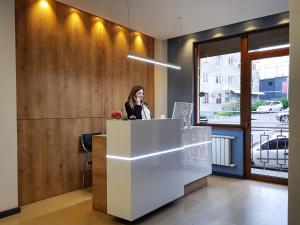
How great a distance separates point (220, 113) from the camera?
571 cm

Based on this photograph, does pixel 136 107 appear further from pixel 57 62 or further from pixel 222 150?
pixel 222 150

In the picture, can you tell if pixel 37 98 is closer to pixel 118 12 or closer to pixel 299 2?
pixel 118 12

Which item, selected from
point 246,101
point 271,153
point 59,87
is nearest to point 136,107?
point 59,87

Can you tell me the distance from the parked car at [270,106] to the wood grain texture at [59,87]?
2.97 metres

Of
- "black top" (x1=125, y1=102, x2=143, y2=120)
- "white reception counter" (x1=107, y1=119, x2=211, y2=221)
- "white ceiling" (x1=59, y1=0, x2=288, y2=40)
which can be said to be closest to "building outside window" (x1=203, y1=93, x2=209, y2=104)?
"white ceiling" (x1=59, y1=0, x2=288, y2=40)

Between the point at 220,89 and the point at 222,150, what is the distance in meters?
1.40

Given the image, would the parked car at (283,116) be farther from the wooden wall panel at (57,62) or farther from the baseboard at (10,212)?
the baseboard at (10,212)

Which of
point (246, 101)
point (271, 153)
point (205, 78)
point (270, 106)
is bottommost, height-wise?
point (271, 153)

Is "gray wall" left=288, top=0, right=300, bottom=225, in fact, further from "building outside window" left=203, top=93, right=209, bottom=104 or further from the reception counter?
"building outside window" left=203, top=93, right=209, bottom=104

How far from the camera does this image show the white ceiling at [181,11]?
419 centimetres

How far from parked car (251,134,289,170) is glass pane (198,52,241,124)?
2.39 ft

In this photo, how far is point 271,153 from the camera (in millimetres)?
5141

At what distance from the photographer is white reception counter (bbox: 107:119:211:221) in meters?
3.04

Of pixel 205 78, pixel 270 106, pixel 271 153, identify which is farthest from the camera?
pixel 205 78
